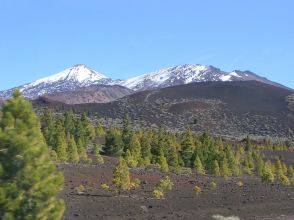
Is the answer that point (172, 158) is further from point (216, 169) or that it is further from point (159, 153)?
point (216, 169)

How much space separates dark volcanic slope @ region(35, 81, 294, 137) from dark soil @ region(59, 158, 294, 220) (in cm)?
9535

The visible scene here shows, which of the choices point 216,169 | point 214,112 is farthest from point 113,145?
point 214,112

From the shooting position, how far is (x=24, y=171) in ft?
41.0

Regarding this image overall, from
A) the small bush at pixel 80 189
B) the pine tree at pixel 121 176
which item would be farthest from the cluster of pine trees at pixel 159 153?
the small bush at pixel 80 189

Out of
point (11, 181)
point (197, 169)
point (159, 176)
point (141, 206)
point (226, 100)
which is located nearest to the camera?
point (11, 181)

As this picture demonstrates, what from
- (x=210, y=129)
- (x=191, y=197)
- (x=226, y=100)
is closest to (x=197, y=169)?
(x=191, y=197)

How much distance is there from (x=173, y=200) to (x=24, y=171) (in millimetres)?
20434

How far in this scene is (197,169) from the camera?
2122 inches

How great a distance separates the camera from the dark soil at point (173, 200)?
26500mm

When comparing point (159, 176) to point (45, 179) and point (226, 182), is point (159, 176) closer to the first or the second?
point (226, 182)

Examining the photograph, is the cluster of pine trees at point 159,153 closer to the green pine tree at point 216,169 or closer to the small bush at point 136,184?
the green pine tree at point 216,169

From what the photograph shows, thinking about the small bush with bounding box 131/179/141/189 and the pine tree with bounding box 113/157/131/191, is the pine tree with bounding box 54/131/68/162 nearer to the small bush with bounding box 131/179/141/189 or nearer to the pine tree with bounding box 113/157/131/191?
the small bush with bounding box 131/179/141/189

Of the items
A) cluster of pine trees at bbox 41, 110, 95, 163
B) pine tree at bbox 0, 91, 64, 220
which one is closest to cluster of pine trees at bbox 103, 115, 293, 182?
cluster of pine trees at bbox 41, 110, 95, 163

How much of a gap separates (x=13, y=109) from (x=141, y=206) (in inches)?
642
